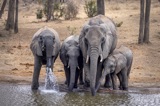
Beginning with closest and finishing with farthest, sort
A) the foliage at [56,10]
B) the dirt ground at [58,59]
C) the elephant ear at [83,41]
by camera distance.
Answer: the elephant ear at [83,41] < the dirt ground at [58,59] < the foliage at [56,10]

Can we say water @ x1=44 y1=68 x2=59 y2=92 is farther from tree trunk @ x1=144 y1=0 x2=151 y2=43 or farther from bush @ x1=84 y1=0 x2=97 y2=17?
bush @ x1=84 y1=0 x2=97 y2=17

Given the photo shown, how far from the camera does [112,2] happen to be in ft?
141

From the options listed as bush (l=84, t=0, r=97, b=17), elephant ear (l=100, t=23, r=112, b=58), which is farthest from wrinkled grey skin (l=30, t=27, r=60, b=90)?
bush (l=84, t=0, r=97, b=17)

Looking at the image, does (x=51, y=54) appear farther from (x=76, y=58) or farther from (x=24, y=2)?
(x=24, y=2)

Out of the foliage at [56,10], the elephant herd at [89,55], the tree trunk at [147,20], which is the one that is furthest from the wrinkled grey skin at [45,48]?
the foliage at [56,10]

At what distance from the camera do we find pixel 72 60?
16.5 metres

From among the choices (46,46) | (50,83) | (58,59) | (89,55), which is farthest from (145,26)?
(89,55)

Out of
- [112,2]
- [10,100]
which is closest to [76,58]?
[10,100]

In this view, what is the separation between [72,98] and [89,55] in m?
1.37

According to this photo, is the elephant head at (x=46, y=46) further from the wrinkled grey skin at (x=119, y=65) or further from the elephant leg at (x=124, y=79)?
the elephant leg at (x=124, y=79)

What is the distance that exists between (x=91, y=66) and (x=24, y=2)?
104ft

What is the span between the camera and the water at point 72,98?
1440cm

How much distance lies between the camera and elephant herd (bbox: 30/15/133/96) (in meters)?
15.3

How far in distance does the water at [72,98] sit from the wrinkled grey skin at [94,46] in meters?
0.52
